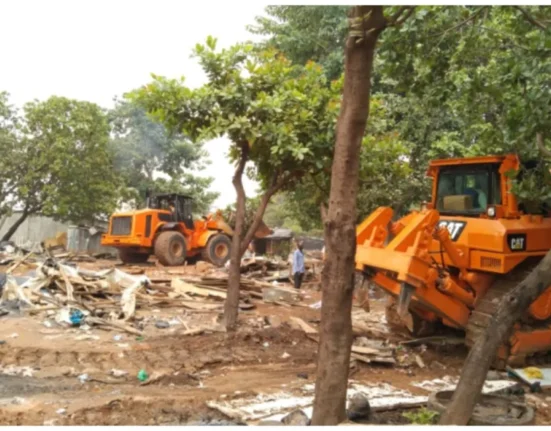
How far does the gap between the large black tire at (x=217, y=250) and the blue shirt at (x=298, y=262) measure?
5.62m

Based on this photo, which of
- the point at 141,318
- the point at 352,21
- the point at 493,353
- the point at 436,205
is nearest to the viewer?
the point at 352,21

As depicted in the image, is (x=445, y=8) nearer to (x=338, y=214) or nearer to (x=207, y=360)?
(x=338, y=214)

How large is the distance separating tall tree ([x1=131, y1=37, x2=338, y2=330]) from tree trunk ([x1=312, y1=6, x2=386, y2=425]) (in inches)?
153

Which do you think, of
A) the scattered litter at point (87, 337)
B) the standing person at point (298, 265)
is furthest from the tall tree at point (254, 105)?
the standing person at point (298, 265)

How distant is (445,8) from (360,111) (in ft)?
11.6

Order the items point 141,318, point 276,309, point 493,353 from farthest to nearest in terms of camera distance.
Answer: point 276,309 → point 141,318 → point 493,353

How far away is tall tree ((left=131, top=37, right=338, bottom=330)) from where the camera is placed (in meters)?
7.92

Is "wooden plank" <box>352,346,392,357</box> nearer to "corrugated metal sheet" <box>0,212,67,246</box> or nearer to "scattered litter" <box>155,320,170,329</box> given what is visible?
"scattered litter" <box>155,320,170,329</box>

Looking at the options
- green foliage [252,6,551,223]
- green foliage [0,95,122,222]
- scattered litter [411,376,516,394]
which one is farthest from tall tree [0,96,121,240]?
scattered litter [411,376,516,394]

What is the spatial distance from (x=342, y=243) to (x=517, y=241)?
470cm

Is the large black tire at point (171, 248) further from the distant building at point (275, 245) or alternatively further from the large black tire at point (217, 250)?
the distant building at point (275, 245)

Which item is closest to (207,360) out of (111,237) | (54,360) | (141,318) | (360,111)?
(54,360)

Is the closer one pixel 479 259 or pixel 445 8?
pixel 445 8

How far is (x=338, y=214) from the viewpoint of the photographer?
3.79m
